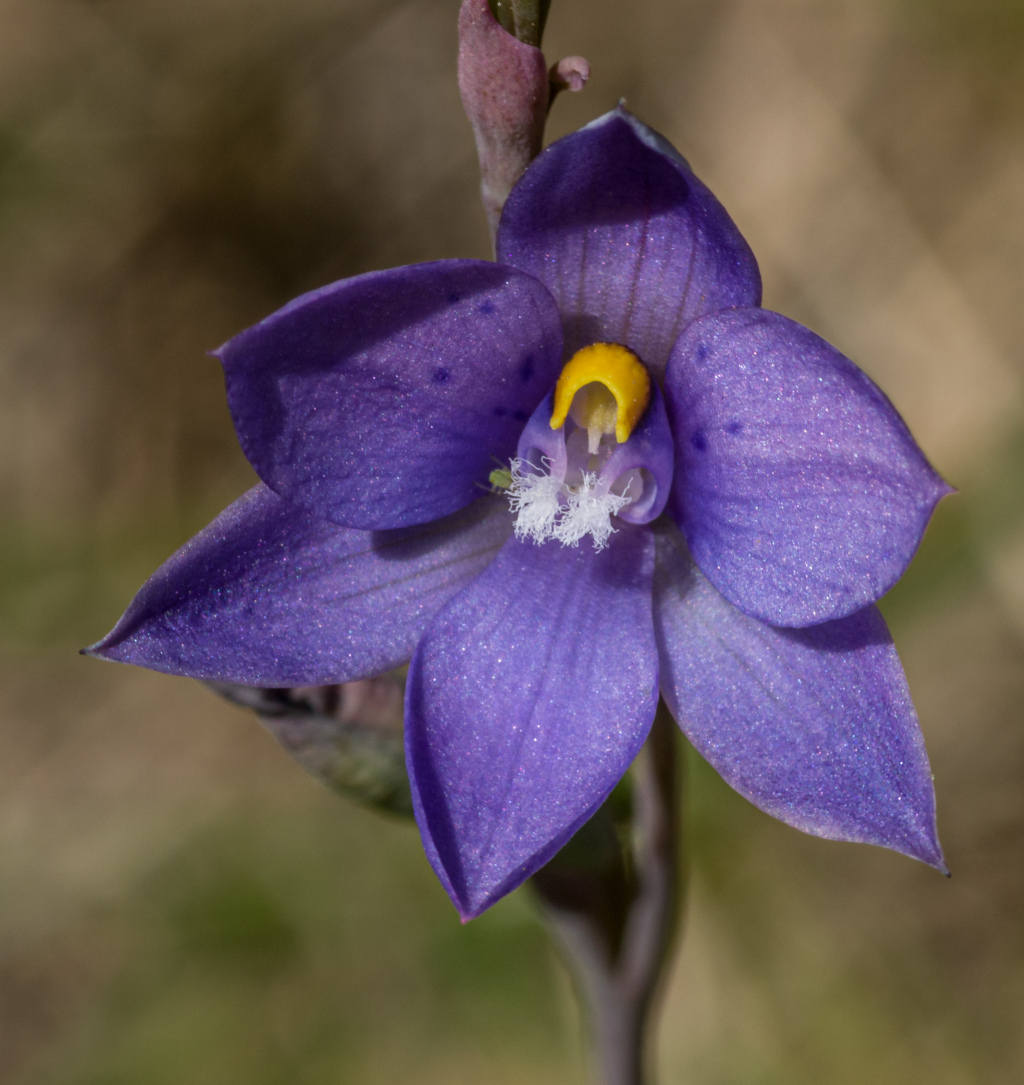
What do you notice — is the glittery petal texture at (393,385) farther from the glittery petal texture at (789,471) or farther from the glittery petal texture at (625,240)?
the glittery petal texture at (789,471)

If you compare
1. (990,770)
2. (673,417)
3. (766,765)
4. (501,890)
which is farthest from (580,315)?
(990,770)

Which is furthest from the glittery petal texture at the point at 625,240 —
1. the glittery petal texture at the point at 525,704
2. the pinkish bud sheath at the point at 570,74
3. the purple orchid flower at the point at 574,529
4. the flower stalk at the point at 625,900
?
the flower stalk at the point at 625,900

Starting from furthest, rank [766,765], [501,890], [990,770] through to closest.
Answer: [990,770] < [766,765] < [501,890]

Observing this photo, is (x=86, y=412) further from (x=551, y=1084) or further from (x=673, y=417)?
(x=673, y=417)

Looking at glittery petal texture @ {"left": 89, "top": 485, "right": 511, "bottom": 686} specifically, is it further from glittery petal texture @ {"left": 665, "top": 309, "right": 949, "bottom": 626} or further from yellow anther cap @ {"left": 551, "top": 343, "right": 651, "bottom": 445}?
glittery petal texture @ {"left": 665, "top": 309, "right": 949, "bottom": 626}

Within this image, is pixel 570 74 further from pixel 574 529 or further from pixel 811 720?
pixel 811 720

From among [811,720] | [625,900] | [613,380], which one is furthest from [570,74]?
[625,900]
